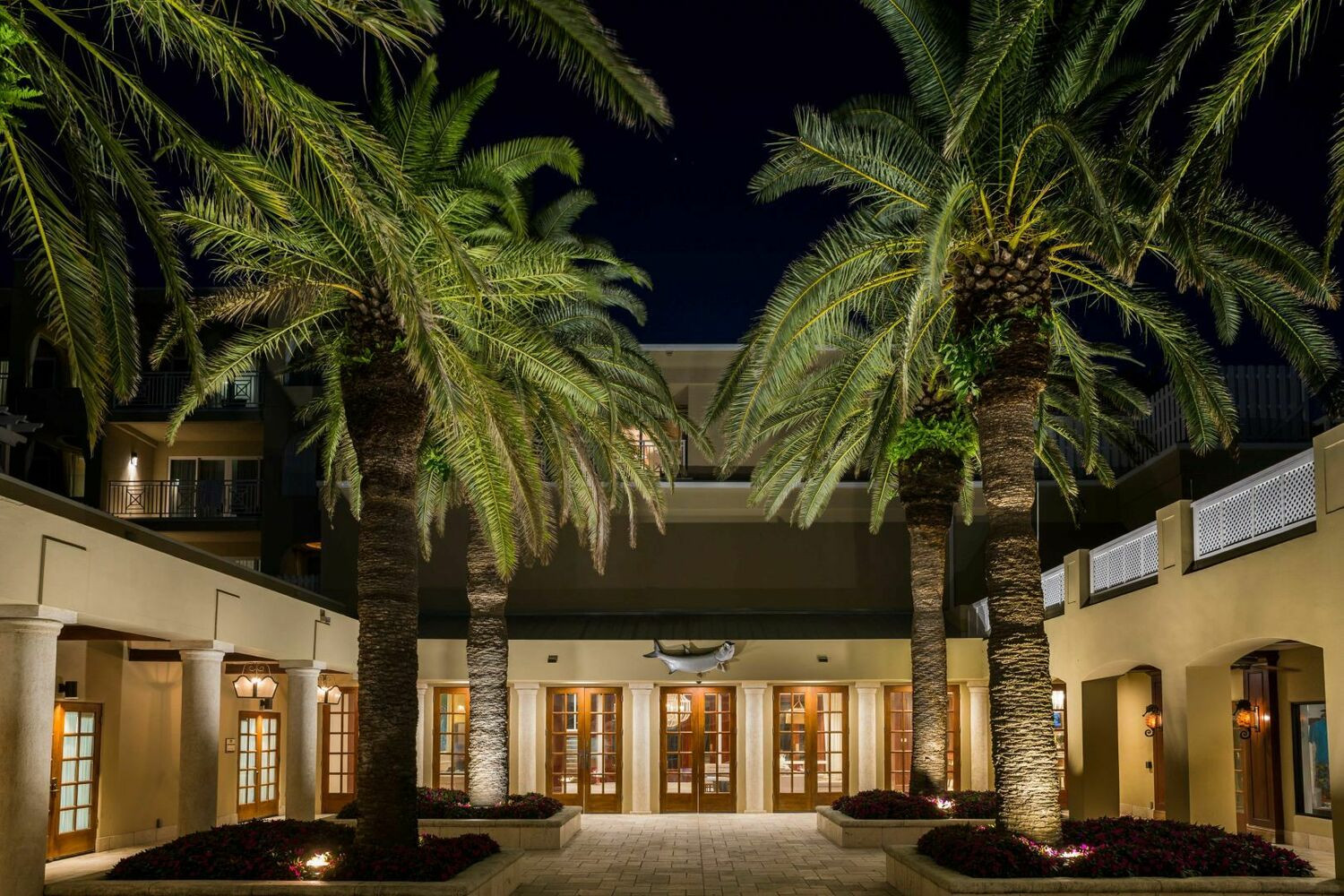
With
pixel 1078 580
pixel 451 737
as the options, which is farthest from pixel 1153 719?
pixel 451 737

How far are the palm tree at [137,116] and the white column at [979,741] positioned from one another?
19.7 meters

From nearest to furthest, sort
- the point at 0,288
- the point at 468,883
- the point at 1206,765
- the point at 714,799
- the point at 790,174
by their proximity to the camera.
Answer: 1. the point at 468,883
2. the point at 790,174
3. the point at 1206,765
4. the point at 714,799
5. the point at 0,288

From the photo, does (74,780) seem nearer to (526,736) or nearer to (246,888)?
(246,888)

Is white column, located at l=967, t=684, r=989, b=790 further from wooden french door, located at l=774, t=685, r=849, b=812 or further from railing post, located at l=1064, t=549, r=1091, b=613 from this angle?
railing post, located at l=1064, t=549, r=1091, b=613

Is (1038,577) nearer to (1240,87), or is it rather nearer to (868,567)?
(1240,87)

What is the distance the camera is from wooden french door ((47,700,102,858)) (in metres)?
19.2

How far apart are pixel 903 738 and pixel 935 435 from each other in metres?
10.1

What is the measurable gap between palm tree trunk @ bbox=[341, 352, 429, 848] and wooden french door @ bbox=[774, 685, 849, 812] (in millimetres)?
13863

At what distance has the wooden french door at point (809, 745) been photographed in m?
26.9

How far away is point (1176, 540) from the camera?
1670 cm

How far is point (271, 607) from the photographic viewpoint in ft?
63.1

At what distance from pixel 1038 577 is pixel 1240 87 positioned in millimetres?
6305

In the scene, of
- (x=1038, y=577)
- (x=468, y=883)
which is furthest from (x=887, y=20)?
(x=468, y=883)

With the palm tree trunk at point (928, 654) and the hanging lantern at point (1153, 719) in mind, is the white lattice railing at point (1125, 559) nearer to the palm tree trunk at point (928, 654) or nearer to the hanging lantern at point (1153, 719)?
the palm tree trunk at point (928, 654)
